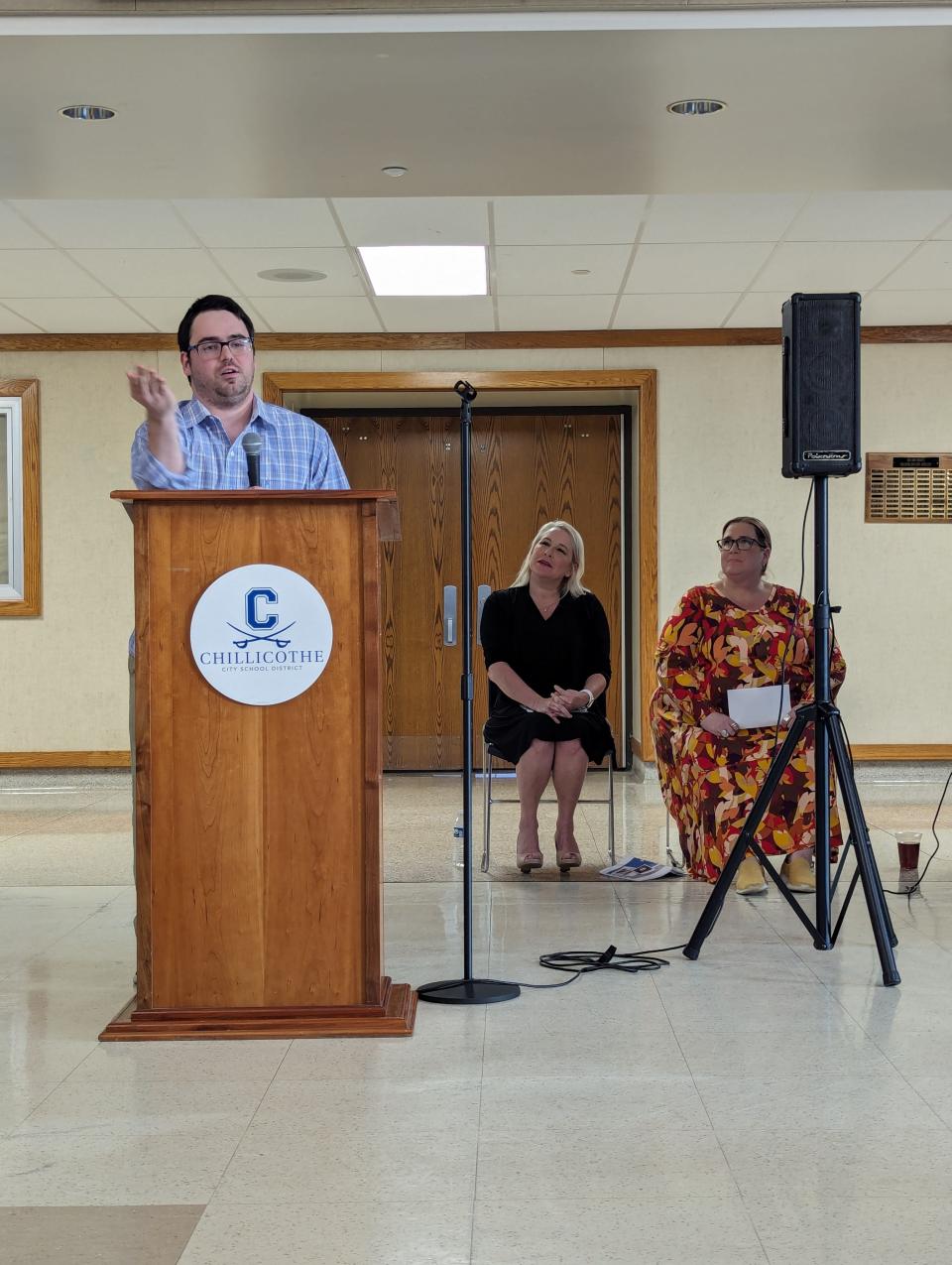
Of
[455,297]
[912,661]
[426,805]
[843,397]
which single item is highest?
[455,297]

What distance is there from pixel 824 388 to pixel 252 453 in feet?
5.11

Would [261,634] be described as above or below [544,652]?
above

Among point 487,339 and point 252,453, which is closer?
point 252,453

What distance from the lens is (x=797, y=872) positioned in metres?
4.59

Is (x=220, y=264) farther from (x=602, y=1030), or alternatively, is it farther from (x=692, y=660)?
(x=602, y=1030)

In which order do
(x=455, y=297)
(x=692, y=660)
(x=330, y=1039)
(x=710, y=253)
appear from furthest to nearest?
(x=455, y=297)
(x=710, y=253)
(x=692, y=660)
(x=330, y=1039)

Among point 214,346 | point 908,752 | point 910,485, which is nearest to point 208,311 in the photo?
point 214,346

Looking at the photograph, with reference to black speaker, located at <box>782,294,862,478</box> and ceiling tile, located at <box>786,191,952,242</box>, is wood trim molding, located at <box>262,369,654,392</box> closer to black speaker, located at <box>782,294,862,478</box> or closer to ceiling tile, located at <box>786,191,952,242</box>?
ceiling tile, located at <box>786,191,952,242</box>

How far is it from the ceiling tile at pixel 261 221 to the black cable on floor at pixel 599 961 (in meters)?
3.19

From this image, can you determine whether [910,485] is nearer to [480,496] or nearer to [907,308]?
[907,308]

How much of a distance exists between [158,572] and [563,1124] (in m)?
1.39

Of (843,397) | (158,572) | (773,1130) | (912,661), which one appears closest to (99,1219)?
(773,1130)

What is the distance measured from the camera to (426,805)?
23.6 ft

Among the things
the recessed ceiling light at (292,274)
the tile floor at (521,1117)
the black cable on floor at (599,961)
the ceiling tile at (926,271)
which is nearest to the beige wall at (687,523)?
the ceiling tile at (926,271)
